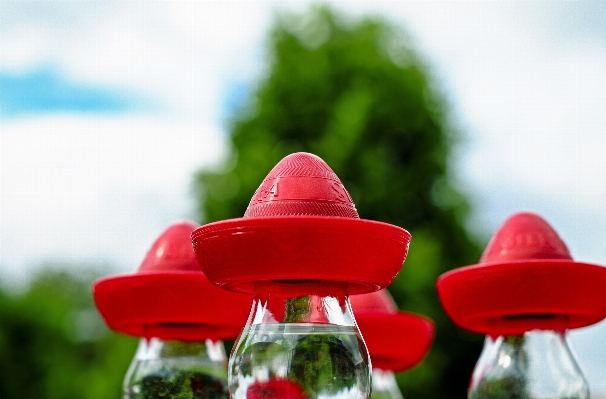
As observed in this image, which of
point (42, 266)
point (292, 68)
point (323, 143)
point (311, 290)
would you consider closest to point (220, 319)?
point (311, 290)

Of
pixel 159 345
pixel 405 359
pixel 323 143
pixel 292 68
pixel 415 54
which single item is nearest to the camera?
pixel 159 345

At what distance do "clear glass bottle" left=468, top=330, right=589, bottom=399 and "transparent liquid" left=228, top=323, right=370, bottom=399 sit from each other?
65 centimetres

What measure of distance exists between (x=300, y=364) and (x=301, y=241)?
0.20 meters

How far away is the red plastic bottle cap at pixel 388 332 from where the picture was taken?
2.53 metres

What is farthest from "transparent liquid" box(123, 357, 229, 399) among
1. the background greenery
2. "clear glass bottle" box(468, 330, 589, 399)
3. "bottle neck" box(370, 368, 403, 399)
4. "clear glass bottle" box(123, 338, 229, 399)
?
the background greenery

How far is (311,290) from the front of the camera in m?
1.44

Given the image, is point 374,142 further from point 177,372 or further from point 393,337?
point 177,372

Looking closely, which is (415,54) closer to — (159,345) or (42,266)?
(159,345)

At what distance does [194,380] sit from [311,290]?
1.97 feet

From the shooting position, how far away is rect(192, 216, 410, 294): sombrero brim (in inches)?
52.7

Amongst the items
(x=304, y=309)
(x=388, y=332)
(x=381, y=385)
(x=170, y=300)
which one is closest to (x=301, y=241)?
(x=304, y=309)

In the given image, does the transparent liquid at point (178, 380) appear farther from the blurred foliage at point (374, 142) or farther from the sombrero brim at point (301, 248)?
the blurred foliage at point (374, 142)

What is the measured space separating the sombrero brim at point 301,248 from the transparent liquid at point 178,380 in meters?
0.56

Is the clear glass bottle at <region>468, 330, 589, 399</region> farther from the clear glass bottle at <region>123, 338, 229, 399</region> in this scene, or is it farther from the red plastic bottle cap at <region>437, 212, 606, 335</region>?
the clear glass bottle at <region>123, 338, 229, 399</region>
